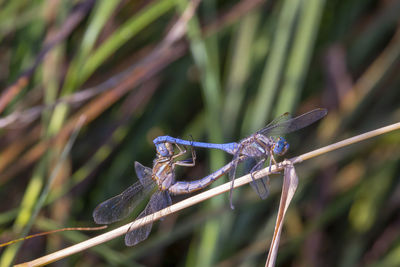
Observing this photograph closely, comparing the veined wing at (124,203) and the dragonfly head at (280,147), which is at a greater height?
the veined wing at (124,203)

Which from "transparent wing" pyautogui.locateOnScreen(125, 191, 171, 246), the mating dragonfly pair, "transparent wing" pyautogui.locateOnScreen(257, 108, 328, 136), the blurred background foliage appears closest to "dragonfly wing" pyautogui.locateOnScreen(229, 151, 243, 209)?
the mating dragonfly pair

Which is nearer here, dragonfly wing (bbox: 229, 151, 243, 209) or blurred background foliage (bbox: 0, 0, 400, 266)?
dragonfly wing (bbox: 229, 151, 243, 209)

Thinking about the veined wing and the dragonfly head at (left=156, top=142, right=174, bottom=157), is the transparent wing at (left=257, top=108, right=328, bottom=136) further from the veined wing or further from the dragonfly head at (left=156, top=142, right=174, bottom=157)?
the veined wing

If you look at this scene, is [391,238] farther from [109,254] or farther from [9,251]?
[9,251]

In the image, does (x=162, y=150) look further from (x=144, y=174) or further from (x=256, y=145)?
(x=256, y=145)

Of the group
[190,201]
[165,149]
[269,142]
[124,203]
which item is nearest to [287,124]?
[269,142]

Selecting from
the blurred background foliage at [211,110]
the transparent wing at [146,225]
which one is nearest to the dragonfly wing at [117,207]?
the transparent wing at [146,225]

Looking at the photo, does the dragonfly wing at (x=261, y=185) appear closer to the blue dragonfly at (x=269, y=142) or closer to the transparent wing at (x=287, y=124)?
the blue dragonfly at (x=269, y=142)
